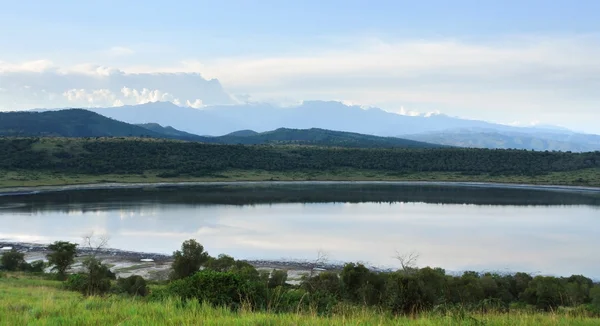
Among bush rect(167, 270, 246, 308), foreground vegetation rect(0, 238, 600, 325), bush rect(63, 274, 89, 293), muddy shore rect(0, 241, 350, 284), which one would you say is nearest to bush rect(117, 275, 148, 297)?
foreground vegetation rect(0, 238, 600, 325)

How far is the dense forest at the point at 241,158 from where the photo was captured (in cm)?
10538

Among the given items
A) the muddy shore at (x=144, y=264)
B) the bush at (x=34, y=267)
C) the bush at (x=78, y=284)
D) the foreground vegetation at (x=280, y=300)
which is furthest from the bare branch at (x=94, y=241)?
the bush at (x=78, y=284)

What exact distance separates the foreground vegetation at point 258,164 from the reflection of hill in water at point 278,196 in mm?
12784

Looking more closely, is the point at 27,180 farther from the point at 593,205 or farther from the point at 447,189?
the point at 593,205

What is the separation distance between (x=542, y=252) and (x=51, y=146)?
106606 mm

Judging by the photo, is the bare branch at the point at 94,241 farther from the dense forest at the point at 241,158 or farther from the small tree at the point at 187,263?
the dense forest at the point at 241,158

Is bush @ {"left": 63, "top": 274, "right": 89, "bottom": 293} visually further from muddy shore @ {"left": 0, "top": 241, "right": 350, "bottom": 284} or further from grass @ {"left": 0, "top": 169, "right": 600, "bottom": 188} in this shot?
grass @ {"left": 0, "top": 169, "right": 600, "bottom": 188}

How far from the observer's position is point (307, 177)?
371 feet

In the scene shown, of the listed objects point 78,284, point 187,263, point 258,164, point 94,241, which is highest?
point 258,164

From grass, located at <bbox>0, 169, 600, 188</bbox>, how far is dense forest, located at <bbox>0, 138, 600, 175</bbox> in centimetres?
331

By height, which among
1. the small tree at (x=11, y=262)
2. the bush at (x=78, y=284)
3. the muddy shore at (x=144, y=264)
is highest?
the bush at (x=78, y=284)

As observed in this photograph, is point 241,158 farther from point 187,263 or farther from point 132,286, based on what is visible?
point 132,286

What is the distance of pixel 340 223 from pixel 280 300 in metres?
47.5

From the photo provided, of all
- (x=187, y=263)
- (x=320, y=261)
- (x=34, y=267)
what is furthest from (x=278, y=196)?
(x=187, y=263)
